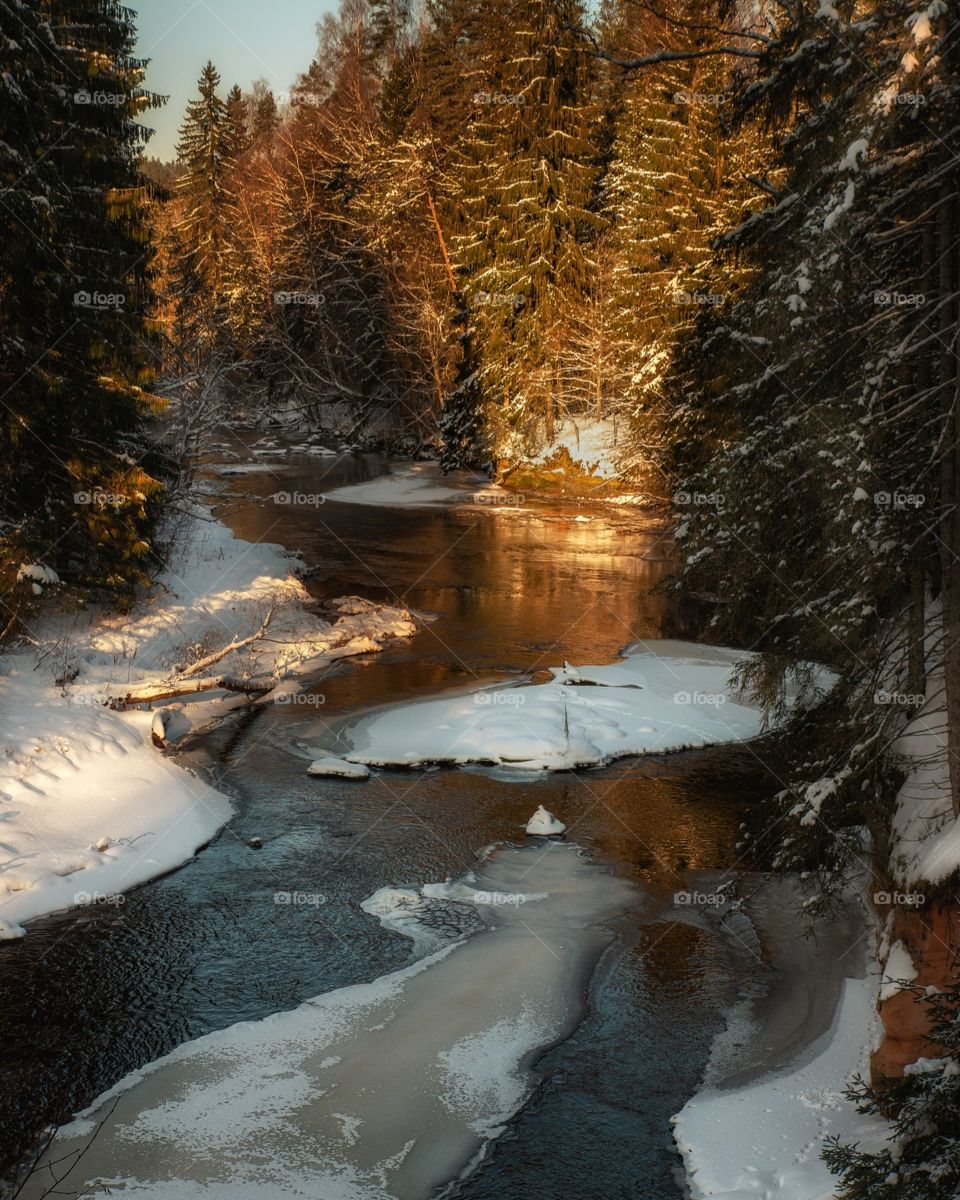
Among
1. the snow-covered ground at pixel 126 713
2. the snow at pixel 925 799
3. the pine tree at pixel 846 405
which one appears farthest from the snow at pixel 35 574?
the snow at pixel 925 799

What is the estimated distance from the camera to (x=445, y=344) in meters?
49.8

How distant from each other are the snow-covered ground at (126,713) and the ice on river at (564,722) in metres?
2.89

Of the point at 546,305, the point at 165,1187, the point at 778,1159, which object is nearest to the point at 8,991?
the point at 165,1187

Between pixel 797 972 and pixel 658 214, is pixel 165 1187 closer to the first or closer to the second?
pixel 797 972

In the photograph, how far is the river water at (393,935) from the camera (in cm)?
832

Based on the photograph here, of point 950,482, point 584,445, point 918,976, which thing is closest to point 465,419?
point 584,445

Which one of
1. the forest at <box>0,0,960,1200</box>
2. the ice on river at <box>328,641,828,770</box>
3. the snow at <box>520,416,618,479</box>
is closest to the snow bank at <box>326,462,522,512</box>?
the forest at <box>0,0,960,1200</box>

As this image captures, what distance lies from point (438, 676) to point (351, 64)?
51930mm

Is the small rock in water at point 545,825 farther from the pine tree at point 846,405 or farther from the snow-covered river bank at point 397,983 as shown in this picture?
the pine tree at point 846,405

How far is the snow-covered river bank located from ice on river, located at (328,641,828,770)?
0.52 m

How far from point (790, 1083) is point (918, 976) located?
1725mm

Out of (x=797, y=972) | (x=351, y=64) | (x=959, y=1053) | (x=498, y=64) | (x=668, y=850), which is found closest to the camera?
(x=959, y=1053)

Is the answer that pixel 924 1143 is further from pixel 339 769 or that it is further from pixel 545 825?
pixel 339 769

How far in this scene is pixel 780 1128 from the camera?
802 cm
